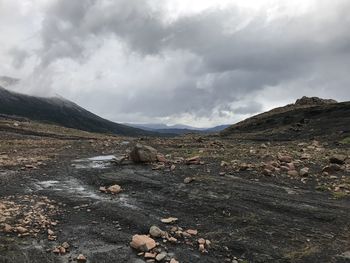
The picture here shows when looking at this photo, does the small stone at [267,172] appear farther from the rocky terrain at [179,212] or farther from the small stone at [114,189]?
the small stone at [114,189]

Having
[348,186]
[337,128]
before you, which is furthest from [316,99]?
[348,186]

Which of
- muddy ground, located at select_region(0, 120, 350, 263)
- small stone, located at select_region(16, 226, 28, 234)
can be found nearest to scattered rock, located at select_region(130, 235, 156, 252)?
muddy ground, located at select_region(0, 120, 350, 263)

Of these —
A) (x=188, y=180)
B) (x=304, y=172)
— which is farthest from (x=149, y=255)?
(x=304, y=172)

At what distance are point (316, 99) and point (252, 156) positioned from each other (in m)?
93.6

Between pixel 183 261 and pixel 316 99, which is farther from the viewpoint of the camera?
pixel 316 99

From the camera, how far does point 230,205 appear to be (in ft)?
63.2

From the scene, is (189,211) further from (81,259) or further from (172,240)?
(81,259)

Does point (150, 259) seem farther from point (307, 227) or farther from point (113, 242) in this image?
point (307, 227)

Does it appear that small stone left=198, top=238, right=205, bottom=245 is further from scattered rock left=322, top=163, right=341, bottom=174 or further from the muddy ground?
scattered rock left=322, top=163, right=341, bottom=174

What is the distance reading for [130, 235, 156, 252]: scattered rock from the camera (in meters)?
14.7

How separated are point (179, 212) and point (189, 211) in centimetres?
43

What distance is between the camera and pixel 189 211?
18.9m

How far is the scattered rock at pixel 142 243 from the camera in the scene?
14703 mm

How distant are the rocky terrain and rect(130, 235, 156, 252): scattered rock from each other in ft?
0.11
